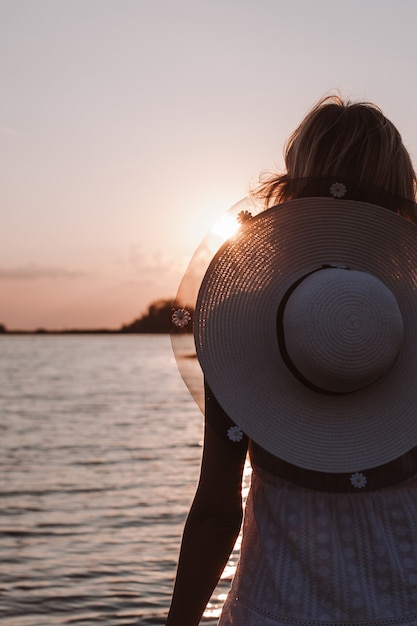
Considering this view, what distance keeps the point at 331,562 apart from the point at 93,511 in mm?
11029

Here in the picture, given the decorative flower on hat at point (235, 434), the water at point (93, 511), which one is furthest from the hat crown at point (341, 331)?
the water at point (93, 511)

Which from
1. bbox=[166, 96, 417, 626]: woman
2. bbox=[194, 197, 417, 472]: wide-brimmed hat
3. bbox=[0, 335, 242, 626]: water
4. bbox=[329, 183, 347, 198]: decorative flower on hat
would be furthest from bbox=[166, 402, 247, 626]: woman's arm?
bbox=[0, 335, 242, 626]: water

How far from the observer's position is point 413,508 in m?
1.73

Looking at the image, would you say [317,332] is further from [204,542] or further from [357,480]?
[204,542]

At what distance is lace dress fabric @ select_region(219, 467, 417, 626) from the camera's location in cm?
167

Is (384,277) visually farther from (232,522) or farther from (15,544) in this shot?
(15,544)

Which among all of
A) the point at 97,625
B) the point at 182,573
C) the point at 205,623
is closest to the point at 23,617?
the point at 97,625

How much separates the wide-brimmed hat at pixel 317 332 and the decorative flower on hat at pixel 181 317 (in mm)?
64

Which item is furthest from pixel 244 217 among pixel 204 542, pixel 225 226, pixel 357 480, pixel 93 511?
pixel 93 511

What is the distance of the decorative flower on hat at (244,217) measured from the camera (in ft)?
5.77

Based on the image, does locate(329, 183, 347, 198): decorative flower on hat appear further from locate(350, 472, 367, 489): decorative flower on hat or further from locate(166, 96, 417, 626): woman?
locate(350, 472, 367, 489): decorative flower on hat

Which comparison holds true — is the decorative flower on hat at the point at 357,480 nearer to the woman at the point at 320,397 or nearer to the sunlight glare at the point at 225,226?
the woman at the point at 320,397

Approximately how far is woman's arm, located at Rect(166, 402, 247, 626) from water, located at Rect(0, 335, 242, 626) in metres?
5.76

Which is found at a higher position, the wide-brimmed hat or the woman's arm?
the wide-brimmed hat
